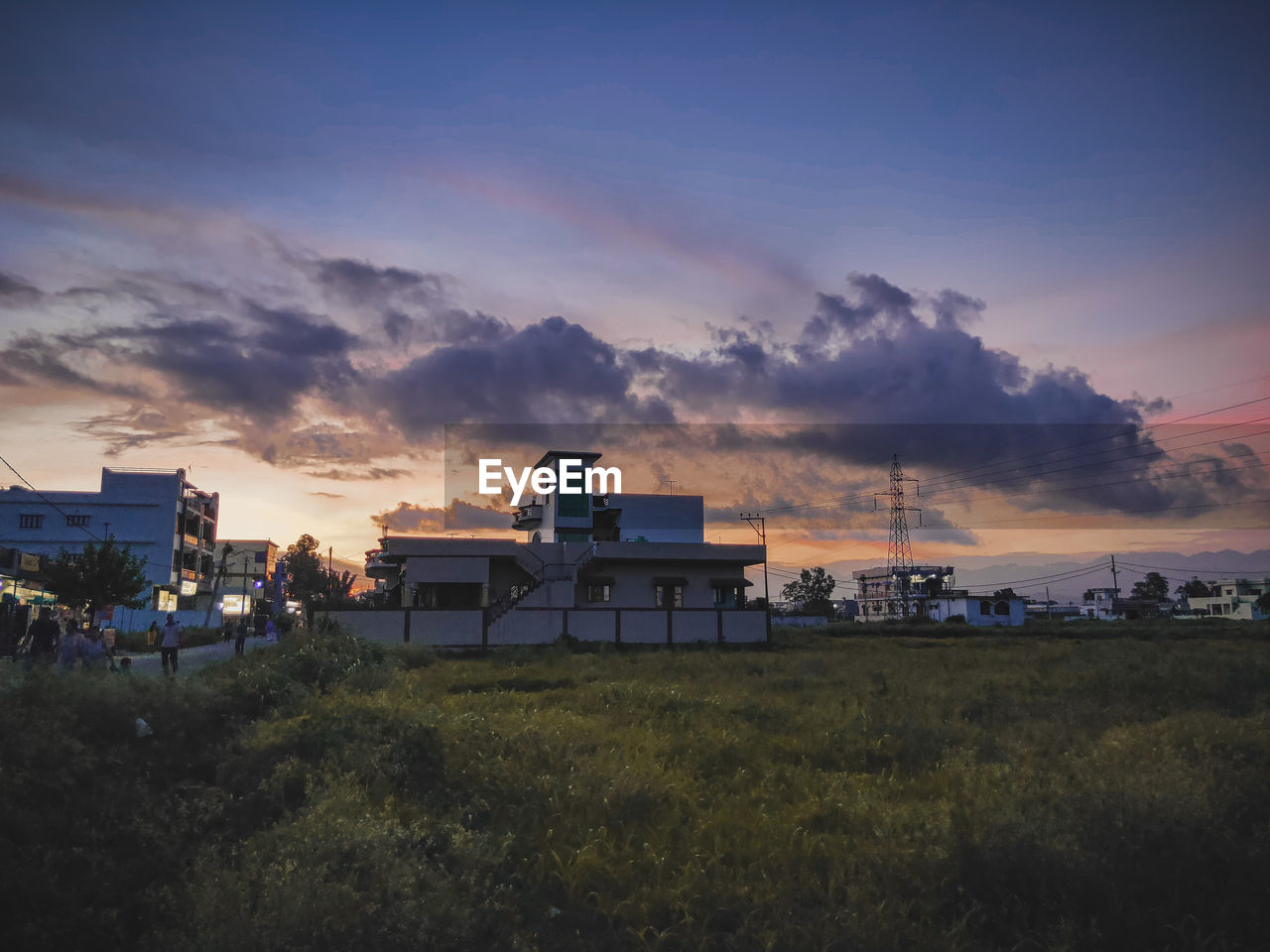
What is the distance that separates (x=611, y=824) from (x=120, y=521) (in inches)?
3410

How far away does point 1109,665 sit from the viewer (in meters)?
24.6

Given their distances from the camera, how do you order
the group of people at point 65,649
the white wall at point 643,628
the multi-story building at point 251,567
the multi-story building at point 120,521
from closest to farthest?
the group of people at point 65,649, the white wall at point 643,628, the multi-story building at point 120,521, the multi-story building at point 251,567

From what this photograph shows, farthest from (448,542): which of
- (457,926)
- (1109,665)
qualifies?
(457,926)

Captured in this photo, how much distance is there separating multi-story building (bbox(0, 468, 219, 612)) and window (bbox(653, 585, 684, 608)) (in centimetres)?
5459

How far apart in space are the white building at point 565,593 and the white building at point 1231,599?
451 ft

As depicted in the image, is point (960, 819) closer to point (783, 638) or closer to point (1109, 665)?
point (1109, 665)

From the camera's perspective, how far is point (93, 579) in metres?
52.8

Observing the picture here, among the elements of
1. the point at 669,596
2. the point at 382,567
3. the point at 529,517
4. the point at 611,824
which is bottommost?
the point at 611,824

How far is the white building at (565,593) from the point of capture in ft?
128

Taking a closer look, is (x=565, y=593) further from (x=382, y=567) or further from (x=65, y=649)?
(x=65, y=649)

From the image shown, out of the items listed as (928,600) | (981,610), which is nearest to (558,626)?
(981,610)

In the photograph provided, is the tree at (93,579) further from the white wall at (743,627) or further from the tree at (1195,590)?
the tree at (1195,590)

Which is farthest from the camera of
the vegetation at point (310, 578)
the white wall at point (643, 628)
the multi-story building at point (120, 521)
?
the vegetation at point (310, 578)

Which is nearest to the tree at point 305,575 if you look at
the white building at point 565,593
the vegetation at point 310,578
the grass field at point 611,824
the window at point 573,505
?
the vegetation at point 310,578
